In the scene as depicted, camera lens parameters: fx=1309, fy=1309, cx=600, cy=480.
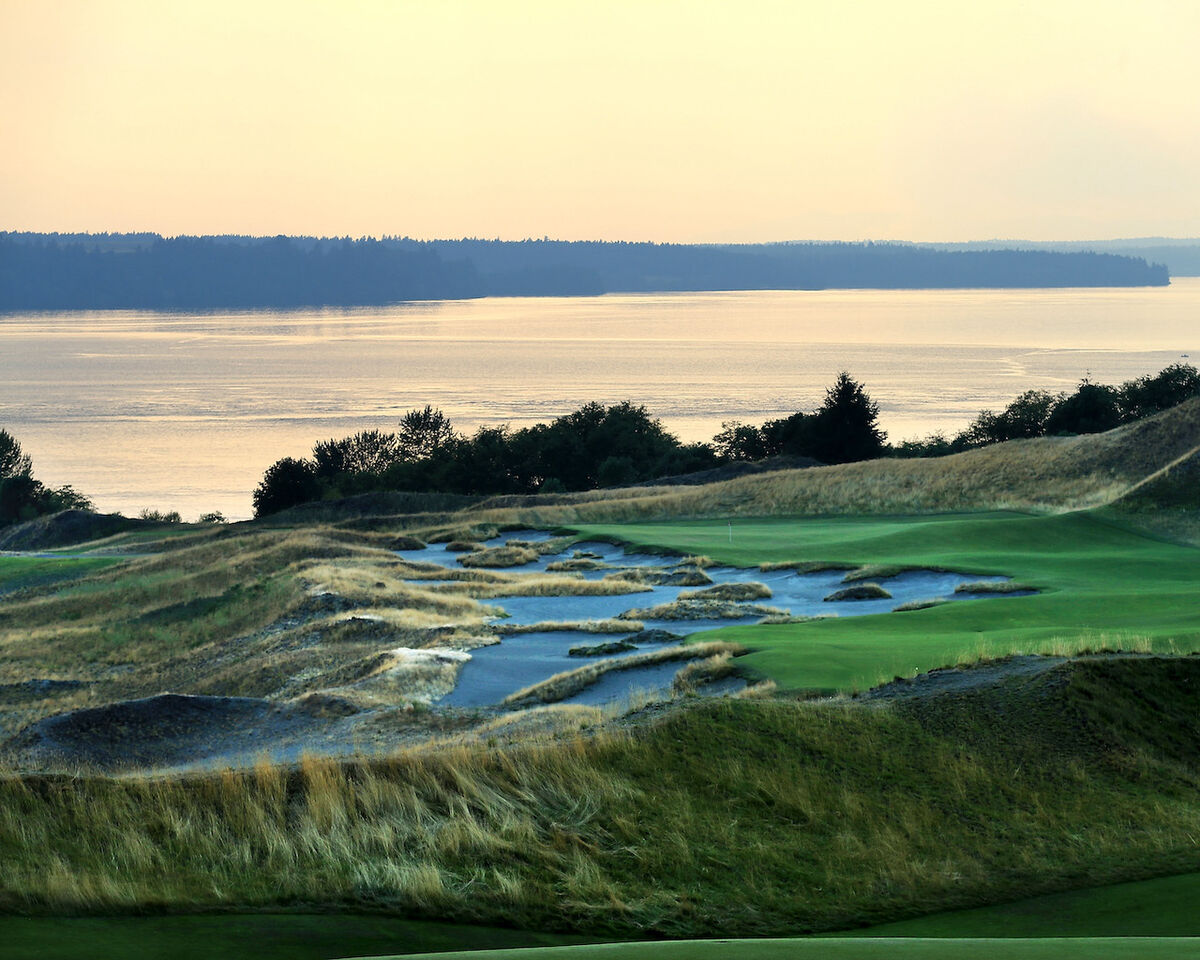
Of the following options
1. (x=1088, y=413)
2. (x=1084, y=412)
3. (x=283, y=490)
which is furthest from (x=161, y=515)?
(x=1088, y=413)

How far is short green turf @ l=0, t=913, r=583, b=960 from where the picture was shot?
720 cm

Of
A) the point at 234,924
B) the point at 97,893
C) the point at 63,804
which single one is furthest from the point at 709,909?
the point at 63,804

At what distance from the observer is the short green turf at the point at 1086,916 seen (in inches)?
322

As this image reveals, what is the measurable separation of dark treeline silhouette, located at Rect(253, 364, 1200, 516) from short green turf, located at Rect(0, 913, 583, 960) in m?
59.4

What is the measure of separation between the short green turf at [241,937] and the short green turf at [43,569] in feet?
126

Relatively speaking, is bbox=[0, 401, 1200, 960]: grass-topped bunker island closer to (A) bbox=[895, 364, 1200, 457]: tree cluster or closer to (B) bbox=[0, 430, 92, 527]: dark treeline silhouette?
(A) bbox=[895, 364, 1200, 457]: tree cluster

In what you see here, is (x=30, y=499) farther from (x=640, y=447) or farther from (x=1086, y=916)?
(x=1086, y=916)

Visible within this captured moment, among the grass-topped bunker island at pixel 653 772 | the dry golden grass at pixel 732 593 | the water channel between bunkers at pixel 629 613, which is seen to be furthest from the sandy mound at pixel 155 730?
the dry golden grass at pixel 732 593

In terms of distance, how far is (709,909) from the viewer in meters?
9.09

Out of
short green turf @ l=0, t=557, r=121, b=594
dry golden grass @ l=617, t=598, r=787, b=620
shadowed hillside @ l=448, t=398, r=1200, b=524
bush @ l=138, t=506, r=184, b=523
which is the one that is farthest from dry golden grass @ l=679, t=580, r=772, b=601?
bush @ l=138, t=506, r=184, b=523

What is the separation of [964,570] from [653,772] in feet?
58.7

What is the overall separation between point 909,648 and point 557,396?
435ft

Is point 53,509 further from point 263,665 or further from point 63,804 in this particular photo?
point 63,804

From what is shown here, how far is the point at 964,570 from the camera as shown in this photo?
27.7m
